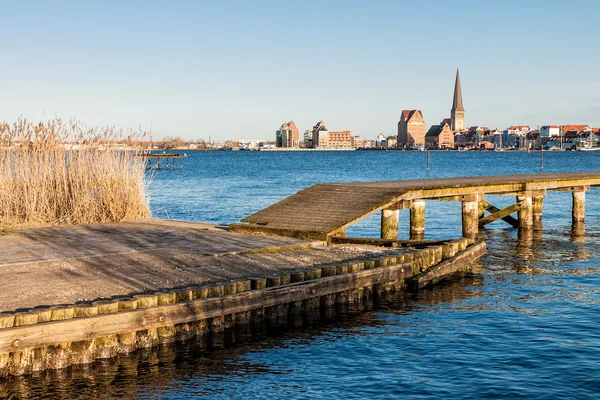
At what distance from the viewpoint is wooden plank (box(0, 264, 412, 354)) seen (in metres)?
12.1

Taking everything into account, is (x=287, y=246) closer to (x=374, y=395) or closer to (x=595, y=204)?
(x=374, y=395)

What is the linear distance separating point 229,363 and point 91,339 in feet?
8.01

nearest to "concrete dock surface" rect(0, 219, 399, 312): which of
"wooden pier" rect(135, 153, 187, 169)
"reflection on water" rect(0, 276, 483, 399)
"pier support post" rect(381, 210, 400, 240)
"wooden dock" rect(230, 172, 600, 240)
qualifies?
"wooden dock" rect(230, 172, 600, 240)

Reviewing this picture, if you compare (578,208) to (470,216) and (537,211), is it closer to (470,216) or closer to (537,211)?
(537,211)

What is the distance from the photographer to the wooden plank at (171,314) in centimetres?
1210

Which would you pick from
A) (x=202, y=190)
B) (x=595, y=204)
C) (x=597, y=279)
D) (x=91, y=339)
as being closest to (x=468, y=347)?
(x=91, y=339)

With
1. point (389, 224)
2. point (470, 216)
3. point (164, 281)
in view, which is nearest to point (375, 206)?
point (389, 224)

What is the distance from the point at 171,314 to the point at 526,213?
2352cm

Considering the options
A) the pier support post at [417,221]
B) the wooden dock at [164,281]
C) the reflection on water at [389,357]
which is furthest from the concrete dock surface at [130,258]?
the pier support post at [417,221]

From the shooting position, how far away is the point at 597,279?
22250 mm

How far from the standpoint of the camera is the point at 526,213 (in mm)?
33812

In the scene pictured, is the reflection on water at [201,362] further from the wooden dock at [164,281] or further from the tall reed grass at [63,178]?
the tall reed grass at [63,178]

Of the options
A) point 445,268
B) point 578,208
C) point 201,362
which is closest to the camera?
point 201,362

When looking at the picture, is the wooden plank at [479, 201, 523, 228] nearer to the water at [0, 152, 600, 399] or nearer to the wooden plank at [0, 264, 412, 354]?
the water at [0, 152, 600, 399]
